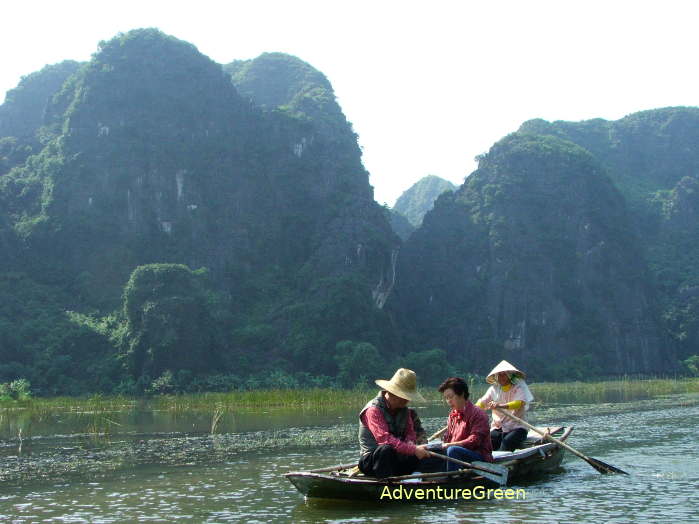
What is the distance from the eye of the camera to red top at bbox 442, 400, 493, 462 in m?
8.64

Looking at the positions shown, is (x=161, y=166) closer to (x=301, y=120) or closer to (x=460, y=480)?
(x=301, y=120)

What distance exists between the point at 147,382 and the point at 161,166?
19.3m

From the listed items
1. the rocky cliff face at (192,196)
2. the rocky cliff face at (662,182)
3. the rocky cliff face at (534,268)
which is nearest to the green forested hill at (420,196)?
the rocky cliff face at (662,182)

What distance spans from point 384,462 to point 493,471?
4.31ft

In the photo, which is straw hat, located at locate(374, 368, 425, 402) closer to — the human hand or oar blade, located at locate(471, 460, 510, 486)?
the human hand

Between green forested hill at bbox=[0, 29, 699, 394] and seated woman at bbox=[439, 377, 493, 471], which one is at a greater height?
green forested hill at bbox=[0, 29, 699, 394]

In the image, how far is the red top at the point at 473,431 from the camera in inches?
340

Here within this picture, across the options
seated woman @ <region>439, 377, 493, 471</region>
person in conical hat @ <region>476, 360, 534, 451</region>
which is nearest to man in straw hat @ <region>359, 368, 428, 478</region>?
seated woman @ <region>439, 377, 493, 471</region>

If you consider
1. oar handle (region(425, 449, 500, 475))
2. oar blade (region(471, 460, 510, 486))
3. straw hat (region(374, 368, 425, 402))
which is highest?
straw hat (region(374, 368, 425, 402))

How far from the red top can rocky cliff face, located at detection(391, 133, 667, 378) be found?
166 feet

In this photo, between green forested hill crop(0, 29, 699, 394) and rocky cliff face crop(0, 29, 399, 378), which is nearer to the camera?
green forested hill crop(0, 29, 699, 394)

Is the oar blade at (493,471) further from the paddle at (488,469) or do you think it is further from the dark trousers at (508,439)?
the dark trousers at (508,439)

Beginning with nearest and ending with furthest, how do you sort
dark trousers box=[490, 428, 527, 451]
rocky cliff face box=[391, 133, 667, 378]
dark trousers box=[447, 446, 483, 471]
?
dark trousers box=[447, 446, 483, 471] → dark trousers box=[490, 428, 527, 451] → rocky cliff face box=[391, 133, 667, 378]

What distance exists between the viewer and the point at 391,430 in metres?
8.08
